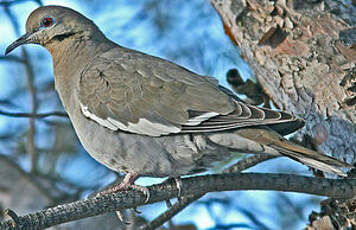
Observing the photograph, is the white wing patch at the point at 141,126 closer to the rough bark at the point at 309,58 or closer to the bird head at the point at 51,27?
the rough bark at the point at 309,58

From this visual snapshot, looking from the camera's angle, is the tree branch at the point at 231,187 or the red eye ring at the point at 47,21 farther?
the red eye ring at the point at 47,21

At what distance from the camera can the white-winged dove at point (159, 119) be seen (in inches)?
116

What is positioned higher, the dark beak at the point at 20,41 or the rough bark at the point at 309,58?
the dark beak at the point at 20,41

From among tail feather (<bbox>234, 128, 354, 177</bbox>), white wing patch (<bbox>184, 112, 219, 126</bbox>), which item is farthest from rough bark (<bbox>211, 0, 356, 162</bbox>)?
white wing patch (<bbox>184, 112, 219, 126</bbox>)

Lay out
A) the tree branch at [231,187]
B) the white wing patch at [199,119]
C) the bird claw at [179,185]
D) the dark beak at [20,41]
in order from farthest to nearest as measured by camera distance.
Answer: the dark beak at [20,41]
the white wing patch at [199,119]
the bird claw at [179,185]
the tree branch at [231,187]

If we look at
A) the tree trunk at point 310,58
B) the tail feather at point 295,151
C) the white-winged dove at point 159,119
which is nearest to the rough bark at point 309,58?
the tree trunk at point 310,58

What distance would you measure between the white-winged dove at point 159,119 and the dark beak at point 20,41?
0.52 meters

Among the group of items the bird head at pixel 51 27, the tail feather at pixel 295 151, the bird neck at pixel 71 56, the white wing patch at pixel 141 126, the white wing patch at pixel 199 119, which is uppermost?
the bird head at pixel 51 27

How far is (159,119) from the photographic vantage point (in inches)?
124

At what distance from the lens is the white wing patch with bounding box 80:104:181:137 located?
306cm

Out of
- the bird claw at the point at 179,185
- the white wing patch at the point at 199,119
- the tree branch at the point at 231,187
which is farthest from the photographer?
the white wing patch at the point at 199,119

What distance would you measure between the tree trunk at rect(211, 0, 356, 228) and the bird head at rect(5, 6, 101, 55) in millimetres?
1069

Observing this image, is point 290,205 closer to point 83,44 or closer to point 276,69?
point 276,69

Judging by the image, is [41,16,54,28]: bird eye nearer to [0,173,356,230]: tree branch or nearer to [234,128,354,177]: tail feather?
[0,173,356,230]: tree branch
